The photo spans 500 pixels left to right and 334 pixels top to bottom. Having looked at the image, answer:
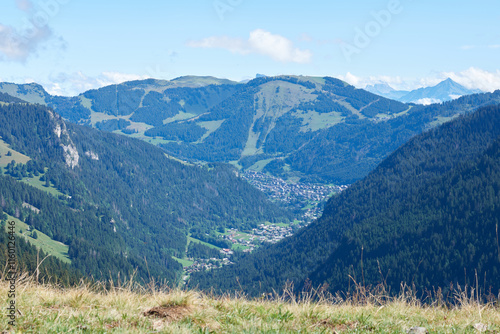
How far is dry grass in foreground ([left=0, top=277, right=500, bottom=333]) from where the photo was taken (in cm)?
812

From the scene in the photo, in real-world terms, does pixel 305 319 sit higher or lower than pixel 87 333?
lower

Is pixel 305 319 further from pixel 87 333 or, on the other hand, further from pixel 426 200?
pixel 426 200

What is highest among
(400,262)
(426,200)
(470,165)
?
(470,165)

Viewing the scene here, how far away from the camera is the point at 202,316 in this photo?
9.07 meters

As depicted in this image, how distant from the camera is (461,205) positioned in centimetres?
16862

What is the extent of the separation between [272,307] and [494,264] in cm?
13805

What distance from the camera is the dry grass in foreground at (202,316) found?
8.12m

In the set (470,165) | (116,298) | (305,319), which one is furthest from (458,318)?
(470,165)

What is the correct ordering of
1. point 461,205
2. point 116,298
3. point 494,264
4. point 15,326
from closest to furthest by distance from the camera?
1. point 15,326
2. point 116,298
3. point 494,264
4. point 461,205

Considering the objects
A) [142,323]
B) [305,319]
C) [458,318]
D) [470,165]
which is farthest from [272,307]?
[470,165]

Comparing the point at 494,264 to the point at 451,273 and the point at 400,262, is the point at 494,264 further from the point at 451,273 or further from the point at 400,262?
the point at 400,262

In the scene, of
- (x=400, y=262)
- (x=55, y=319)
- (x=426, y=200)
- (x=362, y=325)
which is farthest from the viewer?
(x=426, y=200)

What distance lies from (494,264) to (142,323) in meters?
141

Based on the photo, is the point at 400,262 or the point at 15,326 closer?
the point at 15,326
